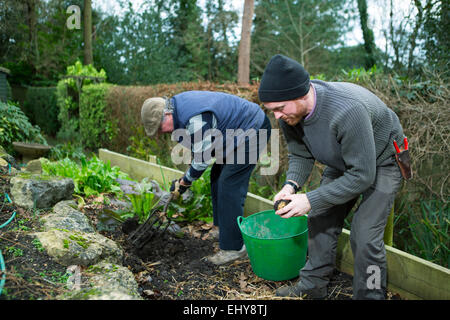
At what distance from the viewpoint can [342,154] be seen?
6.03 feet

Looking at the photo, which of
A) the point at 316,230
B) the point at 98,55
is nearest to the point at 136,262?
the point at 316,230

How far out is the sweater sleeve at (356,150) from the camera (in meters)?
1.73

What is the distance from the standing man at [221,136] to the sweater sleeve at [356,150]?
112cm

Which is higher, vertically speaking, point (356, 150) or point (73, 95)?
point (73, 95)

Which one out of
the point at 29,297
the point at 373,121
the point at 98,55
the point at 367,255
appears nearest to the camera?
the point at 29,297

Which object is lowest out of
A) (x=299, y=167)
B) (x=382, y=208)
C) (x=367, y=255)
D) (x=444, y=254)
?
(x=444, y=254)

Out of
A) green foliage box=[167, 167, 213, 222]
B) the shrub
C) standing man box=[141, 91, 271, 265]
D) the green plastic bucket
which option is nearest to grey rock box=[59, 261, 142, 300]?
the green plastic bucket

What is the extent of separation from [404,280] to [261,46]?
13.8 meters

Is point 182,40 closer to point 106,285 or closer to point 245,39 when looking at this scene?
point 245,39

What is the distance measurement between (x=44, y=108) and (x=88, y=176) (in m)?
10.1

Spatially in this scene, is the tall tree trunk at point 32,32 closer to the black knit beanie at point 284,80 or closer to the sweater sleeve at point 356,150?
the black knit beanie at point 284,80

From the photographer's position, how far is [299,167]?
2.35 metres

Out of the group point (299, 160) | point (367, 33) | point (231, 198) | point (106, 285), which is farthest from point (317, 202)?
point (367, 33)

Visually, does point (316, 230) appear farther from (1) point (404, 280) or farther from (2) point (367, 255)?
(1) point (404, 280)
